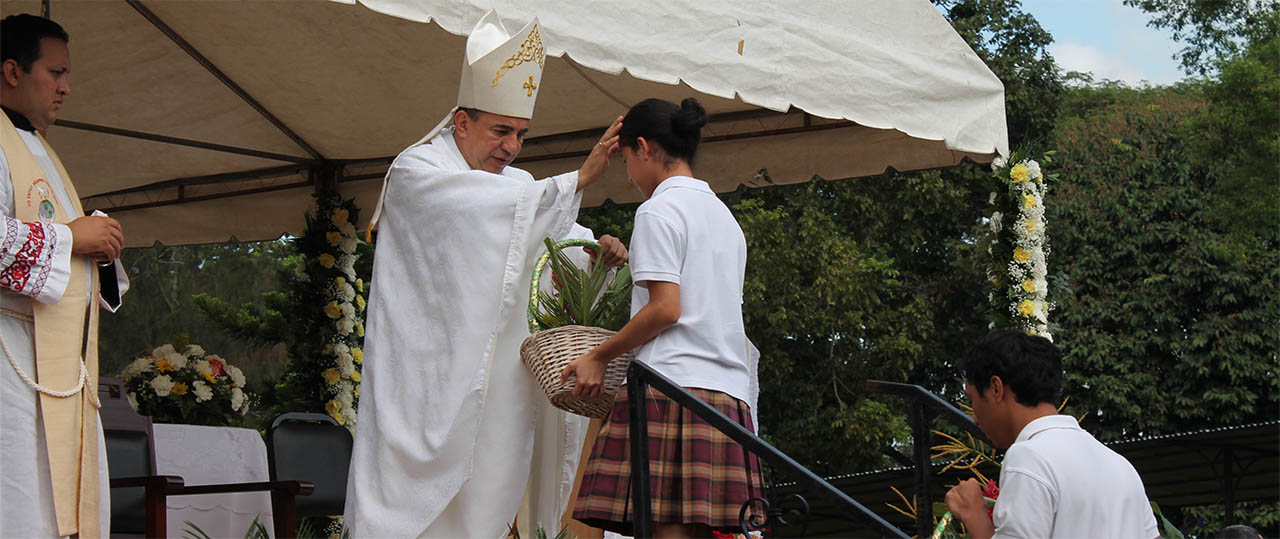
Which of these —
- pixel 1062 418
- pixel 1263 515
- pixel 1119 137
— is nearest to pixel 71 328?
pixel 1062 418

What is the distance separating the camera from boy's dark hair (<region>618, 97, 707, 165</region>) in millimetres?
3654

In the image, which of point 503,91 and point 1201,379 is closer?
point 503,91

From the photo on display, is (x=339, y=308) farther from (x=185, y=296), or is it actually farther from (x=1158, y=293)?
(x=185, y=296)

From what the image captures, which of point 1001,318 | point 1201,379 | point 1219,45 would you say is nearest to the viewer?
point 1001,318

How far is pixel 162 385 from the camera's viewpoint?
21.3 ft

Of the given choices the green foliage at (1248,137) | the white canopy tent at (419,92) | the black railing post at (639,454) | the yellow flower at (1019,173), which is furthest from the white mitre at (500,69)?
the green foliage at (1248,137)

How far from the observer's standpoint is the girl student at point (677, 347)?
3502 millimetres

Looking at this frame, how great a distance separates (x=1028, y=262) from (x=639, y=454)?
3.79 metres

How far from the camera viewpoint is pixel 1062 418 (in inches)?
116

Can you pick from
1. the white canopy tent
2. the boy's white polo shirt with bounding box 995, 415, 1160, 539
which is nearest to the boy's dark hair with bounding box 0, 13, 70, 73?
the white canopy tent

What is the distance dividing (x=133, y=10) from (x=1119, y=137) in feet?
66.8

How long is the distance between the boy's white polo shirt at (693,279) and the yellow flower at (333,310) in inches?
171

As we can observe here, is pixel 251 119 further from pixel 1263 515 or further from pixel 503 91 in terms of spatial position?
pixel 1263 515

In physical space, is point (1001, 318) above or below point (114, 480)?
above
